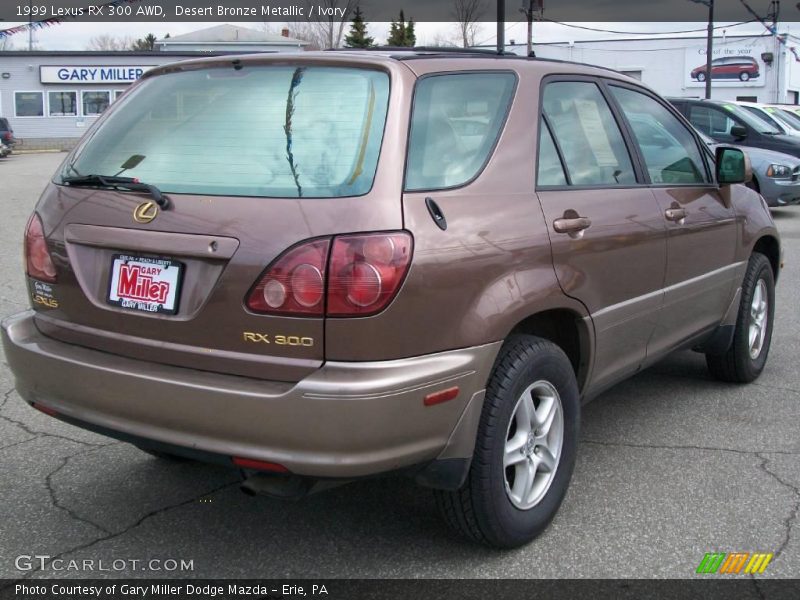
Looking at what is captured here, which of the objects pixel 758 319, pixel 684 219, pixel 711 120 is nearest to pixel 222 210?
pixel 684 219

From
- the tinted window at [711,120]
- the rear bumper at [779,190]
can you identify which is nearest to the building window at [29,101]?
the tinted window at [711,120]

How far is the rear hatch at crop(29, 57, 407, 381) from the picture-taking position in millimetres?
2645

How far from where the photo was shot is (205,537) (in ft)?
10.8

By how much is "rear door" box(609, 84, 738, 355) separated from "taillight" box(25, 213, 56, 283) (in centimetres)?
255

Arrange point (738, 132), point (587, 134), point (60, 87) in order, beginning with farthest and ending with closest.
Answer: point (60, 87) → point (738, 132) → point (587, 134)

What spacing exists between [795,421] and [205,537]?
3117 mm

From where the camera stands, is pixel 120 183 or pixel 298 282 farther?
pixel 120 183

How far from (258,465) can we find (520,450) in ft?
3.35

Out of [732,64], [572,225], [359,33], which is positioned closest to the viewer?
[572,225]

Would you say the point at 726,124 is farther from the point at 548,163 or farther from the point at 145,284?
the point at 145,284

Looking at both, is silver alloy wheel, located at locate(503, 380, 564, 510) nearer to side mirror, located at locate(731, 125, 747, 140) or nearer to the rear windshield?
the rear windshield

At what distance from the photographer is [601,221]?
353 centimetres

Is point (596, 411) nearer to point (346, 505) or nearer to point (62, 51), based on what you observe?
point (346, 505)

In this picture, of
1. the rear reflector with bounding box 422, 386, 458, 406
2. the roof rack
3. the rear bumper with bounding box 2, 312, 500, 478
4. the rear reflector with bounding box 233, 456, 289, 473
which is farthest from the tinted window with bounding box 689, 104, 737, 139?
the rear reflector with bounding box 233, 456, 289, 473
